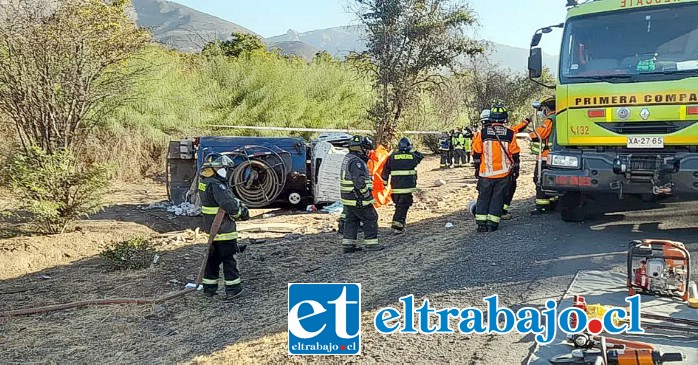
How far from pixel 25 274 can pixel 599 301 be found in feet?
22.6

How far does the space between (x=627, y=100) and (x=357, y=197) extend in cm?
324

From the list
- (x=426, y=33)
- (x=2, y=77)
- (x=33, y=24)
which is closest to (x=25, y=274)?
(x=2, y=77)

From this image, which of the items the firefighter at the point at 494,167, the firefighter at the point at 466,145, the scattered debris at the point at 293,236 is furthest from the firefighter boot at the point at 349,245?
the firefighter at the point at 466,145

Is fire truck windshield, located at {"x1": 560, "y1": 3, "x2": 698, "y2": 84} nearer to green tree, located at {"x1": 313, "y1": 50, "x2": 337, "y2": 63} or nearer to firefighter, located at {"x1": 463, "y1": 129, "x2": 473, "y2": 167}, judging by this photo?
firefighter, located at {"x1": 463, "y1": 129, "x2": 473, "y2": 167}

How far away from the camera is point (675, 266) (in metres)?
4.31

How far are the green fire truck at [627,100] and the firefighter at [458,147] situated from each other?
11.6 m

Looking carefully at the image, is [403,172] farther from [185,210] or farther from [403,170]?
[185,210]

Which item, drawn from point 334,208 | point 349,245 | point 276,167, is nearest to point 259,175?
point 276,167

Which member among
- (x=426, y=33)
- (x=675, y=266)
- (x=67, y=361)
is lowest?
(x=67, y=361)

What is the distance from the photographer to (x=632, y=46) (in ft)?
21.5

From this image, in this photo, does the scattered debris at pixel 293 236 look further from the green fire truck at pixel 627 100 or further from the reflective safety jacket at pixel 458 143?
the reflective safety jacket at pixel 458 143

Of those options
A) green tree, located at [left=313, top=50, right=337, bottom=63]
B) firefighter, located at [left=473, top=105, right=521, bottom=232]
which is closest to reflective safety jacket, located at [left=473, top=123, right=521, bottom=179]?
firefighter, located at [left=473, top=105, right=521, bottom=232]

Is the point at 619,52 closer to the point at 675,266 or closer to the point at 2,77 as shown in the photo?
the point at 675,266

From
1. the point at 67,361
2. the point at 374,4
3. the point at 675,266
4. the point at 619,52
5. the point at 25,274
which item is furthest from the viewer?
the point at 374,4
